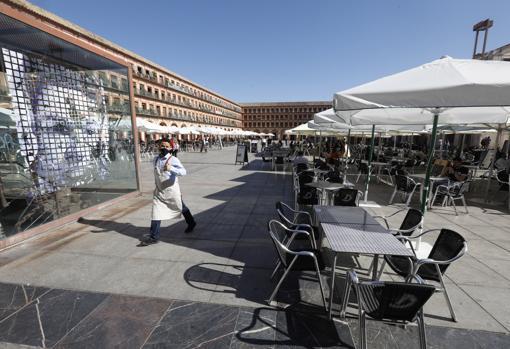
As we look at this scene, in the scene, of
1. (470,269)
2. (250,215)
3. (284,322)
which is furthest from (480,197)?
→ (284,322)

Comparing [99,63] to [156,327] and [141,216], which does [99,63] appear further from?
[156,327]

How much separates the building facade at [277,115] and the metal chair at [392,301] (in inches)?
3036

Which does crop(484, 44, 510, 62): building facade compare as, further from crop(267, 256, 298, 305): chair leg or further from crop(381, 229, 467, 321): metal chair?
crop(267, 256, 298, 305): chair leg

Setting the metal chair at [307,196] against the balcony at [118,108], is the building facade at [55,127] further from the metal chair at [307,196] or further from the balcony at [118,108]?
the metal chair at [307,196]

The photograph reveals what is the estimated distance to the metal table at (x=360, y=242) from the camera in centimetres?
200

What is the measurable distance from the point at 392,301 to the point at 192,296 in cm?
181

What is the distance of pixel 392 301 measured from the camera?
62.6 inches

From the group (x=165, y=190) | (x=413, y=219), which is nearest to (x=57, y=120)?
(x=165, y=190)

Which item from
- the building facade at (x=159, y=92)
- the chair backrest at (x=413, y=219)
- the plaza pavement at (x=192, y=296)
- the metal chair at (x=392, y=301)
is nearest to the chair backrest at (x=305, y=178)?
the plaza pavement at (x=192, y=296)

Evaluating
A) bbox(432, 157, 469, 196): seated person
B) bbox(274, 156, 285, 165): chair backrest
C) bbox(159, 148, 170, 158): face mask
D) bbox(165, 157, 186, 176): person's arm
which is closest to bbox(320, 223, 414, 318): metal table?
bbox(165, 157, 186, 176): person's arm

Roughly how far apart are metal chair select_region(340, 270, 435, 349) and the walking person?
2.64m

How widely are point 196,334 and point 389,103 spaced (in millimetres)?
2749

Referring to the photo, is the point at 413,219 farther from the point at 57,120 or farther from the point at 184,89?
the point at 184,89

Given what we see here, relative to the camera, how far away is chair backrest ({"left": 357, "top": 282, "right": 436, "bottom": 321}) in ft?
4.97
